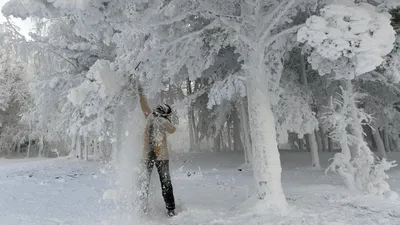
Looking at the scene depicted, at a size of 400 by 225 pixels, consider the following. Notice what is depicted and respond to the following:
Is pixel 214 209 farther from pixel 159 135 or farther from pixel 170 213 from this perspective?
pixel 159 135

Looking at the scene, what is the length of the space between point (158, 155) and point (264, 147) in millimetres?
1653

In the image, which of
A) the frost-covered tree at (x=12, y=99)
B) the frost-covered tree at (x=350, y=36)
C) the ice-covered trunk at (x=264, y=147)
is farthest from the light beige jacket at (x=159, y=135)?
the frost-covered tree at (x=12, y=99)

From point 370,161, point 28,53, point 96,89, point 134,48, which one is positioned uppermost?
point 28,53

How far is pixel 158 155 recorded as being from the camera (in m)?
4.60

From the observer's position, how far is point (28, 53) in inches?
349

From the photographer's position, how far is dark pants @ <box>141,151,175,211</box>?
15.0ft

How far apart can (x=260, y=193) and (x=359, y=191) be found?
223 cm

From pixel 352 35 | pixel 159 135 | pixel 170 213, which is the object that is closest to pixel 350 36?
pixel 352 35

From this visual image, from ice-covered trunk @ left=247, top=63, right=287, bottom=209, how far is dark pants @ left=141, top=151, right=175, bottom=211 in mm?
1380

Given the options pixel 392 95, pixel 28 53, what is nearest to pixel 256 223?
pixel 28 53

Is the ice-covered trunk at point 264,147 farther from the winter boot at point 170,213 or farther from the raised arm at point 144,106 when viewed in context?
the raised arm at point 144,106

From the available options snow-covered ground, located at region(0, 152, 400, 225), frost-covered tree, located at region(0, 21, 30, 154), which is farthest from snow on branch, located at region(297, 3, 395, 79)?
frost-covered tree, located at region(0, 21, 30, 154)

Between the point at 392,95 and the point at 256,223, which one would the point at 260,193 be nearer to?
the point at 256,223

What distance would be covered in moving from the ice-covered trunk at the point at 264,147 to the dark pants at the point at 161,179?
4.53 feet
